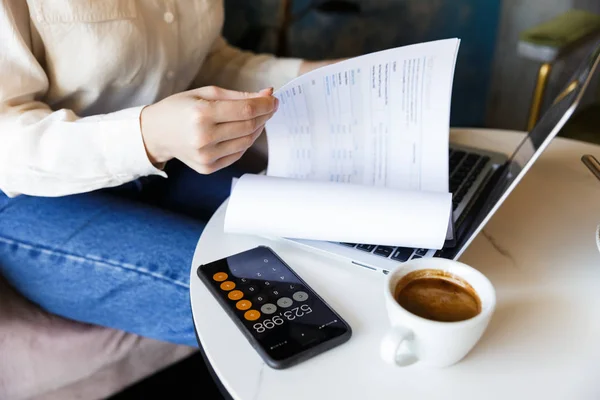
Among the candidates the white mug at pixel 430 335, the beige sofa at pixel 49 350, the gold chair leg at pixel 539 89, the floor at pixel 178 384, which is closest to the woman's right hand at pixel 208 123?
the white mug at pixel 430 335

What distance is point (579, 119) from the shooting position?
138cm

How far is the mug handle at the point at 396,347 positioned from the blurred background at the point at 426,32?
4.93ft

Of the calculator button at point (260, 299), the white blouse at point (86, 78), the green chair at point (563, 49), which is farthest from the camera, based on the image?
the green chair at point (563, 49)

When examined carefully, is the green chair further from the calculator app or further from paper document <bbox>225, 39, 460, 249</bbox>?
the calculator app

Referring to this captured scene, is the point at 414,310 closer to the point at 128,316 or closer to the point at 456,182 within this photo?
the point at 456,182

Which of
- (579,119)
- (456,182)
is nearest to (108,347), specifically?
(456,182)

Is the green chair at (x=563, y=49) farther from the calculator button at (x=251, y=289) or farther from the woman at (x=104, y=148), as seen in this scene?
the calculator button at (x=251, y=289)

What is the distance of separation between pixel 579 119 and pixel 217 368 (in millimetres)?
1161

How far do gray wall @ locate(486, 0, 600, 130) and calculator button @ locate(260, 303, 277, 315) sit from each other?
143 centimetres

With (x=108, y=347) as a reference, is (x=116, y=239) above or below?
above

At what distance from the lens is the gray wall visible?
5.98 feet

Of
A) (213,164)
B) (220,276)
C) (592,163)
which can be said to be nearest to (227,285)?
(220,276)

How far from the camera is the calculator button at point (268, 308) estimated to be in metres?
0.56

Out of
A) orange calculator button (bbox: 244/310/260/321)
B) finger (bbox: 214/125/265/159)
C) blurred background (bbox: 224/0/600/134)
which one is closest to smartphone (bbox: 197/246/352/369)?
orange calculator button (bbox: 244/310/260/321)
